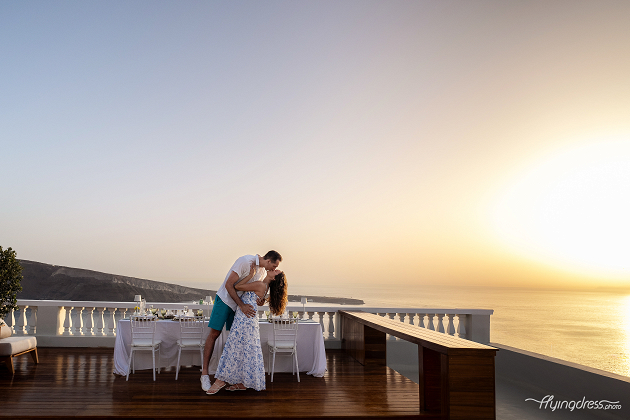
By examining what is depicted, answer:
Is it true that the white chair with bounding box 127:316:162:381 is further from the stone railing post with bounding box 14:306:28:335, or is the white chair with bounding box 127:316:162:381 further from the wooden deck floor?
Result: the stone railing post with bounding box 14:306:28:335

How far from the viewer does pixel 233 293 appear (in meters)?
4.71

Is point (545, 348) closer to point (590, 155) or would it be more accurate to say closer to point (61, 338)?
point (590, 155)

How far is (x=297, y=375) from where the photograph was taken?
544cm

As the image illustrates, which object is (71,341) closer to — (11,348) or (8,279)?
(8,279)

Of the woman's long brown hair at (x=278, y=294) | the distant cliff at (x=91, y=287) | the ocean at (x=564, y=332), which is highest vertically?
the woman's long brown hair at (x=278, y=294)

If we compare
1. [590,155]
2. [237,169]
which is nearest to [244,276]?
[237,169]

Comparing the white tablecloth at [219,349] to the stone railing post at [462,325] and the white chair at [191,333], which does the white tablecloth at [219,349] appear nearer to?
the white chair at [191,333]

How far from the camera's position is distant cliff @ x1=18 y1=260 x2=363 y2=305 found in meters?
25.6

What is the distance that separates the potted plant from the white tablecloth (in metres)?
2.20

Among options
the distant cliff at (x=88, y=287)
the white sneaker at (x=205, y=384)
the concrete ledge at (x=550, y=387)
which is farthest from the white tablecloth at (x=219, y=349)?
the distant cliff at (x=88, y=287)

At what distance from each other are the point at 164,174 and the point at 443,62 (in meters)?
6.85

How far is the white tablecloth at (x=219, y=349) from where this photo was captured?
5613 millimetres

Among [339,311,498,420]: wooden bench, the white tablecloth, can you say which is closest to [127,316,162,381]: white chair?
the white tablecloth

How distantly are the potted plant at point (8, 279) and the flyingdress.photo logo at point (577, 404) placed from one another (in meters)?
7.38
